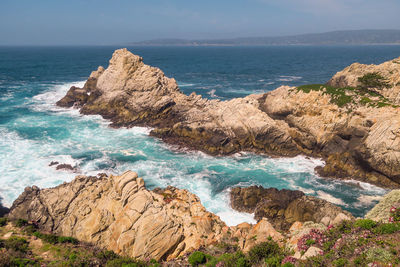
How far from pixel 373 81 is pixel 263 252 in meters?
48.9

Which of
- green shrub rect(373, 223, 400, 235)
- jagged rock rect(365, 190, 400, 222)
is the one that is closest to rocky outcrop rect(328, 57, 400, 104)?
jagged rock rect(365, 190, 400, 222)

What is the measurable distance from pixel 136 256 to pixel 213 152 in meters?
26.2

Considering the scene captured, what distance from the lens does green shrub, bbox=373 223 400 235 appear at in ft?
44.5

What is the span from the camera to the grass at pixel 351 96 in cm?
4119

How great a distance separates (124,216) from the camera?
789 inches

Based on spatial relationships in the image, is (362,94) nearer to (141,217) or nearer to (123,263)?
(141,217)

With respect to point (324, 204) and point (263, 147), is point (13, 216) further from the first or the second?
point (263, 147)

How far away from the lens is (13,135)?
152 ft

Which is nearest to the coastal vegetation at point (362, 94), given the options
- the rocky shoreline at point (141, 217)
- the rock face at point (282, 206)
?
the rock face at point (282, 206)

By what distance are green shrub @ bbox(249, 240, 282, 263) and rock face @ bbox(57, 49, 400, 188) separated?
2438 centimetres

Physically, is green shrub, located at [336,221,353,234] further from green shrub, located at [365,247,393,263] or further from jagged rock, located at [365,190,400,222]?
green shrub, located at [365,247,393,263]

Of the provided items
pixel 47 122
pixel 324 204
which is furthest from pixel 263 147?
pixel 47 122

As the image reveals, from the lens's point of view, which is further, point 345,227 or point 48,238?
point 48,238

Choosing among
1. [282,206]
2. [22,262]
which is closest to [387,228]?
[282,206]
